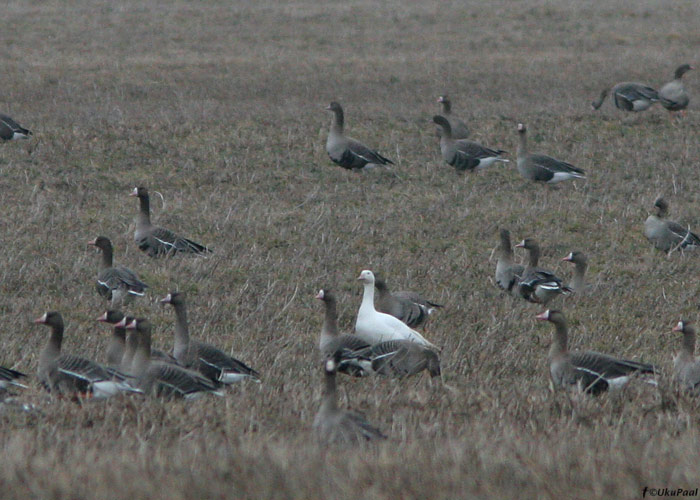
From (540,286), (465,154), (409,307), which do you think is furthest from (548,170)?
(409,307)

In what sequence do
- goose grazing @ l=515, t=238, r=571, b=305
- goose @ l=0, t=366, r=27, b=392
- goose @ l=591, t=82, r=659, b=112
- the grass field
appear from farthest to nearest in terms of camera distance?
Result: 1. goose @ l=591, t=82, r=659, b=112
2. goose grazing @ l=515, t=238, r=571, b=305
3. goose @ l=0, t=366, r=27, b=392
4. the grass field

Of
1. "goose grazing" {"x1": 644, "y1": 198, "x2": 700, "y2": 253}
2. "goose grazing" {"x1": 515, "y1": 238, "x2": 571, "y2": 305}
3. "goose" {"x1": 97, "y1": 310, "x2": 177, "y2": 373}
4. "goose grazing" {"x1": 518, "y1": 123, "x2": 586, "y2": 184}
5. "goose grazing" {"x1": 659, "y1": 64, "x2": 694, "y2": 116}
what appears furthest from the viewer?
"goose grazing" {"x1": 659, "y1": 64, "x2": 694, "y2": 116}

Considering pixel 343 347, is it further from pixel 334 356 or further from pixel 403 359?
pixel 334 356

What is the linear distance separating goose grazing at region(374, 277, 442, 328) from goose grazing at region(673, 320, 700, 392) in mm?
2355

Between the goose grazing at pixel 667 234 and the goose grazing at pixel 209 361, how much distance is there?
6858 mm

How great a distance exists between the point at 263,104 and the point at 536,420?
17503 mm

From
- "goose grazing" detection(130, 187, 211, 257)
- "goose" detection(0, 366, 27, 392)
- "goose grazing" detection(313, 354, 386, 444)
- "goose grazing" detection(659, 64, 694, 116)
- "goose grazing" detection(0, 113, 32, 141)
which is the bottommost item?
"goose grazing" detection(659, 64, 694, 116)

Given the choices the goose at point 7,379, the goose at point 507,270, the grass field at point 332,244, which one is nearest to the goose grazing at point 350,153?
the grass field at point 332,244

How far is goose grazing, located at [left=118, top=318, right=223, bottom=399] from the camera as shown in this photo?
647 cm

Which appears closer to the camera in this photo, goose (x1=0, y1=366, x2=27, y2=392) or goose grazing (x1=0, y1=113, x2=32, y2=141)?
goose (x1=0, y1=366, x2=27, y2=392)

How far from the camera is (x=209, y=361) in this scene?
23.4 ft

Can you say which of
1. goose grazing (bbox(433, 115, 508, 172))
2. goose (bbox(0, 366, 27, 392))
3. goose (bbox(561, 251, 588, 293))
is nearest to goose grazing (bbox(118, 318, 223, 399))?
goose (bbox(0, 366, 27, 392))

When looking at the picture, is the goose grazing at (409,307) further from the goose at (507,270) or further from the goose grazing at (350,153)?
the goose grazing at (350,153)

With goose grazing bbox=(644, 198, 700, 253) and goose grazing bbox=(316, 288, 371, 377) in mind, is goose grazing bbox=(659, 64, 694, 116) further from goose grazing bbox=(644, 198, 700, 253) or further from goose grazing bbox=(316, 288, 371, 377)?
goose grazing bbox=(316, 288, 371, 377)
